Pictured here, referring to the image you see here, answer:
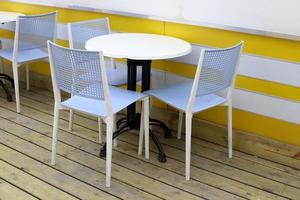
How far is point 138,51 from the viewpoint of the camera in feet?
8.68

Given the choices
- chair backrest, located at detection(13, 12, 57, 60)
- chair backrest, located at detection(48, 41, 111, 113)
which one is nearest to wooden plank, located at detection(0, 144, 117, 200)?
chair backrest, located at detection(48, 41, 111, 113)

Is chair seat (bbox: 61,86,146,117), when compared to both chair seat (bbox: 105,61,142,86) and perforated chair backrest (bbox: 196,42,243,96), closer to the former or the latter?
chair seat (bbox: 105,61,142,86)

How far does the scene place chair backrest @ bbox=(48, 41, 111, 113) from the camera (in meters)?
2.31

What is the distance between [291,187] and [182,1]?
1.53m

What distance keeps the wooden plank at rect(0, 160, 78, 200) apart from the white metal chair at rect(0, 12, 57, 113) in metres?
1.08

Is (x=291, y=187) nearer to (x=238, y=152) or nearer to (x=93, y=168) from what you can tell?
(x=238, y=152)

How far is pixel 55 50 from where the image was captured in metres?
2.41

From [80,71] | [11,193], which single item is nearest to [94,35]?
[80,71]

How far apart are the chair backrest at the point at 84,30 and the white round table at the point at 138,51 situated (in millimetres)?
224

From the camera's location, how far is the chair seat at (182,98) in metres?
2.61

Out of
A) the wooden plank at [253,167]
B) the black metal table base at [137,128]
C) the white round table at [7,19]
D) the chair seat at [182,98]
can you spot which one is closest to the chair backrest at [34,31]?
the white round table at [7,19]

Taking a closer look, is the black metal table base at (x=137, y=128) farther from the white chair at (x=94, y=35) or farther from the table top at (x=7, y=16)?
the table top at (x=7, y=16)

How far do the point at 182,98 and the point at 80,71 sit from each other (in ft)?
2.41

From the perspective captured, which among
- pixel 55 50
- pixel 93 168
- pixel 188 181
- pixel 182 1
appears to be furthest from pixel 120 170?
pixel 182 1
